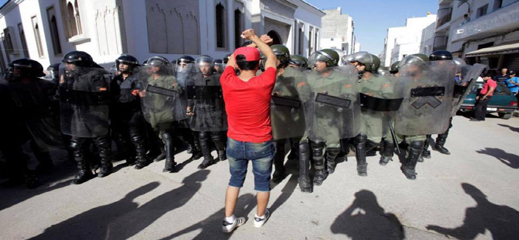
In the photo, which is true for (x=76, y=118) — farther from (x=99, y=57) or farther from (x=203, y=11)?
(x=203, y=11)

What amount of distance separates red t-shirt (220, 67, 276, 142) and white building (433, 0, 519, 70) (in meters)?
16.5

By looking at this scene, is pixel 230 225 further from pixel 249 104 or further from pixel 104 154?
pixel 104 154

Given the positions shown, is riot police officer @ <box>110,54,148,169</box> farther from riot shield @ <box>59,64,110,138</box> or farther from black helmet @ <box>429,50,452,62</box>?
black helmet @ <box>429,50,452,62</box>

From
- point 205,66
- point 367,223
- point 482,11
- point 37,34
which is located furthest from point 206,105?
point 482,11

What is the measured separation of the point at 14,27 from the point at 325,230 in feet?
90.3

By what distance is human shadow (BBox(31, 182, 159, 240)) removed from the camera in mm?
2355

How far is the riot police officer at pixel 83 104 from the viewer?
325cm

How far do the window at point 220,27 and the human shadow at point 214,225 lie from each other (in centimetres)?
1212

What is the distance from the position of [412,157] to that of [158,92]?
12.4 ft

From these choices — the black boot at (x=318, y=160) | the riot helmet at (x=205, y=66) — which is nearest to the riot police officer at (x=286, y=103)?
the black boot at (x=318, y=160)

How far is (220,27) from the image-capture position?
541 inches

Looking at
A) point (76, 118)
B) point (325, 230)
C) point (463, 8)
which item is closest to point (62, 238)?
point (76, 118)

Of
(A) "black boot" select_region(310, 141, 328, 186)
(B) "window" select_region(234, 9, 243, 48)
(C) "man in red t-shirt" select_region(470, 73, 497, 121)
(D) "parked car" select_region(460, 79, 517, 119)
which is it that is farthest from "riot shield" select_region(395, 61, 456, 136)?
(B) "window" select_region(234, 9, 243, 48)

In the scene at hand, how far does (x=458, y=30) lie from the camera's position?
771 inches
